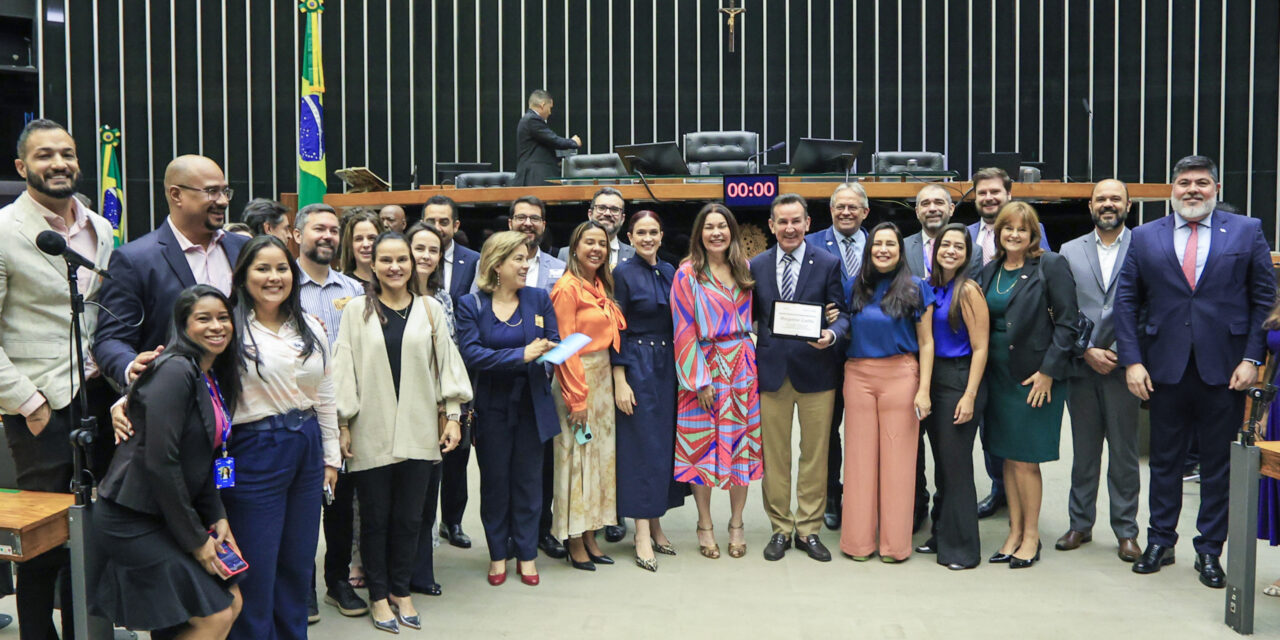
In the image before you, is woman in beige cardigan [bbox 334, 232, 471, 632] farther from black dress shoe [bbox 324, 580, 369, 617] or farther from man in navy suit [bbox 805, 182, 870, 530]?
man in navy suit [bbox 805, 182, 870, 530]

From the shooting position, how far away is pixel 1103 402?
3920 millimetres

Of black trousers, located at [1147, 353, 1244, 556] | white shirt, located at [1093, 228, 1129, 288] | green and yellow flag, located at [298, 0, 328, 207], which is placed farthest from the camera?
green and yellow flag, located at [298, 0, 328, 207]

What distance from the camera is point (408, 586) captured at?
3.19 meters

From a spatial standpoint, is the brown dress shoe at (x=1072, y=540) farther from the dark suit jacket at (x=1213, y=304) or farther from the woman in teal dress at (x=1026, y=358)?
the dark suit jacket at (x=1213, y=304)

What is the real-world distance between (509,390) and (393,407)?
52 cm

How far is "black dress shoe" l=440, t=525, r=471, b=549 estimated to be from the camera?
4.05 m

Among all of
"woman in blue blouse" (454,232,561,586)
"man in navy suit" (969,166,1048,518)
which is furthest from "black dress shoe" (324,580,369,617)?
"man in navy suit" (969,166,1048,518)

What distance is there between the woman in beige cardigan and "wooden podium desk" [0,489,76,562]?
828 mm

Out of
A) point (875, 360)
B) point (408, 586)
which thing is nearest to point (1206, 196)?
point (875, 360)

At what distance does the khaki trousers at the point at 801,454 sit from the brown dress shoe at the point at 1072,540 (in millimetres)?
972

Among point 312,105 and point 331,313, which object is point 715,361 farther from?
point 312,105

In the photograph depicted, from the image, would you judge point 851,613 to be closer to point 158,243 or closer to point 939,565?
point 939,565

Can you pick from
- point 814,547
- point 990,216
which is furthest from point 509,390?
point 990,216

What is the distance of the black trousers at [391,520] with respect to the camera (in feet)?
10.1
